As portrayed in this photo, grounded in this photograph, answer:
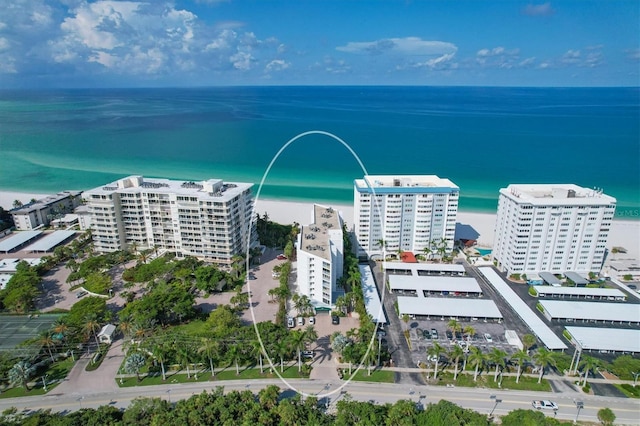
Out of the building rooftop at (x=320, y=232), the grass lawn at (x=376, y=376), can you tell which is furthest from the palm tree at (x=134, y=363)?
the building rooftop at (x=320, y=232)

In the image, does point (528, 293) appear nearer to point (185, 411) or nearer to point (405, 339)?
point (405, 339)

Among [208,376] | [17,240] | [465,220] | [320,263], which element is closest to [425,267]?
[320,263]

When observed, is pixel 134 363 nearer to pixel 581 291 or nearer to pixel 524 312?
pixel 524 312

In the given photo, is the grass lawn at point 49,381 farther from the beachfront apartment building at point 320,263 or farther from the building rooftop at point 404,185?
the building rooftop at point 404,185

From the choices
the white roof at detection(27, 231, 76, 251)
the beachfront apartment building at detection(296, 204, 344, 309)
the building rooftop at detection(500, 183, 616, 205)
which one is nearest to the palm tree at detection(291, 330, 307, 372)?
the beachfront apartment building at detection(296, 204, 344, 309)

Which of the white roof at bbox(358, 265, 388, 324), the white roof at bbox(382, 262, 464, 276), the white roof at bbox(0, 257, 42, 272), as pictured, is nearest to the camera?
the white roof at bbox(358, 265, 388, 324)

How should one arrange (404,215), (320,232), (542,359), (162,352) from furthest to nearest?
1. (404,215)
2. (320,232)
3. (162,352)
4. (542,359)

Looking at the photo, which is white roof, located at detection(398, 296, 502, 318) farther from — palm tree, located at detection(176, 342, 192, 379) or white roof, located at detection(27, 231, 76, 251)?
white roof, located at detection(27, 231, 76, 251)
